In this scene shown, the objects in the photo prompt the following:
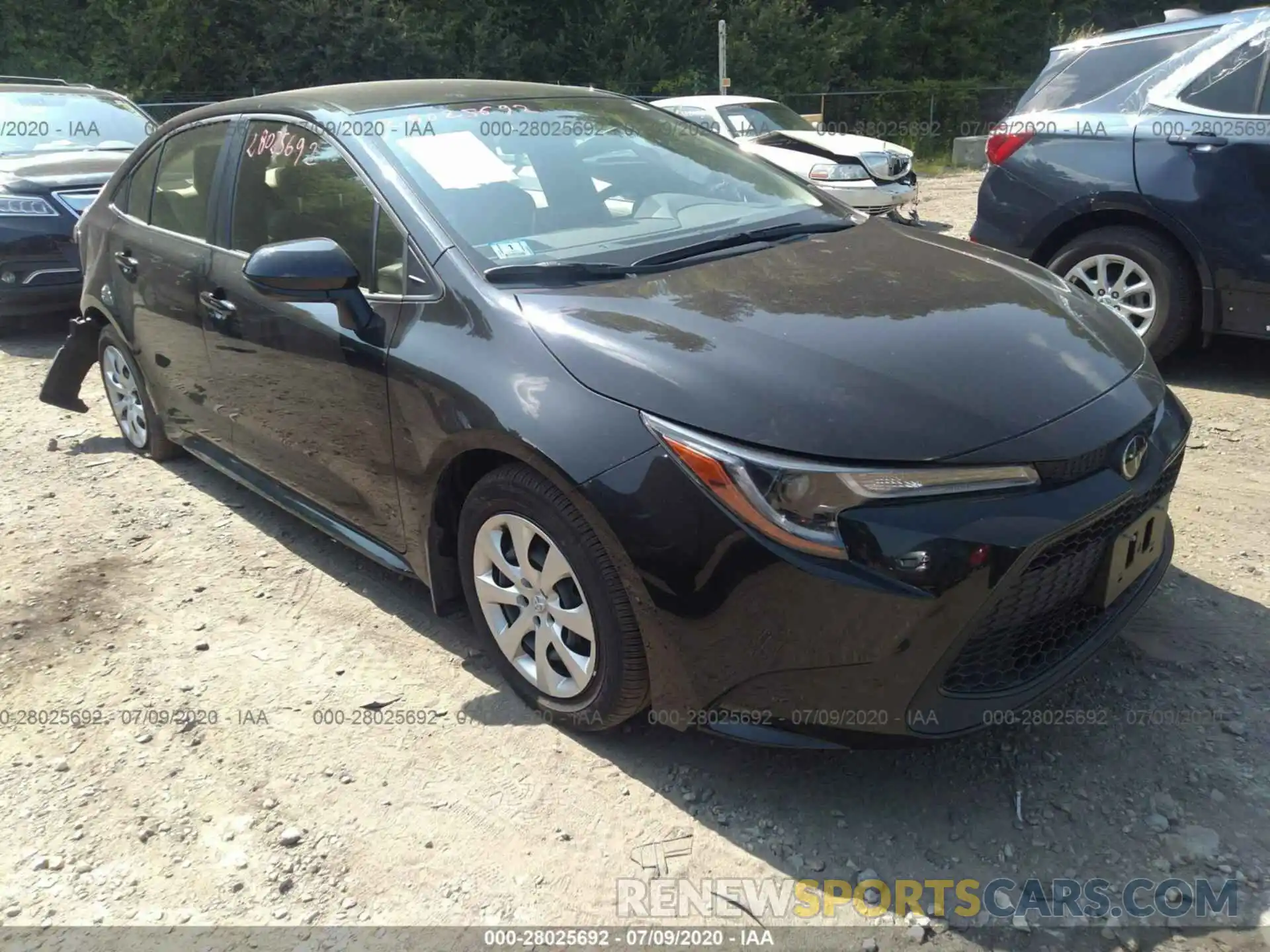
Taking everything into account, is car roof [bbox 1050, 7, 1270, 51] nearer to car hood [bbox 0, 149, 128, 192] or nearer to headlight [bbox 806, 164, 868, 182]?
headlight [bbox 806, 164, 868, 182]

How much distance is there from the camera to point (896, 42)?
2566 centimetres

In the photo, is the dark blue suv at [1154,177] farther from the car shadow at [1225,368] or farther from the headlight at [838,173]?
the headlight at [838,173]

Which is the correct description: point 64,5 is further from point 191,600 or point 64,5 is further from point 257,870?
point 257,870

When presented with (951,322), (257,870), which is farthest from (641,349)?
(257,870)

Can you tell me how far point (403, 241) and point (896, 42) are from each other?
26068mm

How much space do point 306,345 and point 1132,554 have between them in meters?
2.38

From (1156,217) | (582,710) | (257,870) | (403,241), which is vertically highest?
(403,241)

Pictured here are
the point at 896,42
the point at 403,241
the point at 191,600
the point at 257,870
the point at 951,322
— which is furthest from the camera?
the point at 896,42

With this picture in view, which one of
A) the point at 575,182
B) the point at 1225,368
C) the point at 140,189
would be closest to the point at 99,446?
the point at 140,189

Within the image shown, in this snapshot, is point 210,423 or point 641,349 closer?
point 641,349

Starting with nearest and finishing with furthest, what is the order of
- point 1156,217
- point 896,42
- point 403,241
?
point 403,241, point 1156,217, point 896,42

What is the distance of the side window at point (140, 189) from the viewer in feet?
13.8

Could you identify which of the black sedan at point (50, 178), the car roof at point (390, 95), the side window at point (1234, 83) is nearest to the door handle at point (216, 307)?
the car roof at point (390, 95)

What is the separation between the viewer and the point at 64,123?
797 centimetres
